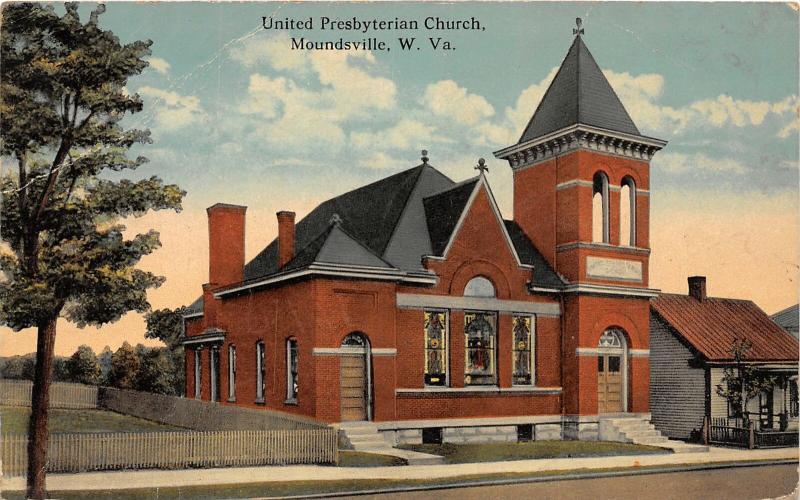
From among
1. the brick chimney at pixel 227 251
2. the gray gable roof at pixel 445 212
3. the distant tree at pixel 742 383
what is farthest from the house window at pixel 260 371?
the distant tree at pixel 742 383

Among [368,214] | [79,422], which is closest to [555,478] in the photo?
[368,214]

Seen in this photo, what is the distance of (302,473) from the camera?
838 inches

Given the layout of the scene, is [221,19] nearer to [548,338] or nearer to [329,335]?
[329,335]

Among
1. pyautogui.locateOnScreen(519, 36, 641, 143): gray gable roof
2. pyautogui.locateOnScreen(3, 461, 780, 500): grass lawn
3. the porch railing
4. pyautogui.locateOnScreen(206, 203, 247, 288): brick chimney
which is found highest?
pyautogui.locateOnScreen(519, 36, 641, 143): gray gable roof

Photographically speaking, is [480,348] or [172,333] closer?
[480,348]

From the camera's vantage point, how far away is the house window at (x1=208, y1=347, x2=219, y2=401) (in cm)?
3381

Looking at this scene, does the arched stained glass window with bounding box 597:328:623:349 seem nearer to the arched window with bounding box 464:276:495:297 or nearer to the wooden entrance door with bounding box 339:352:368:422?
the arched window with bounding box 464:276:495:297

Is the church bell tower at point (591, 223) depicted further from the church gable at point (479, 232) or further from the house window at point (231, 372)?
the house window at point (231, 372)

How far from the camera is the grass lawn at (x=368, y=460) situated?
2286 cm

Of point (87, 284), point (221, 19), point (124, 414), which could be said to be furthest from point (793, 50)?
point (124, 414)

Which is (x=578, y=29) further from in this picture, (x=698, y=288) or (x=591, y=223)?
(x=698, y=288)

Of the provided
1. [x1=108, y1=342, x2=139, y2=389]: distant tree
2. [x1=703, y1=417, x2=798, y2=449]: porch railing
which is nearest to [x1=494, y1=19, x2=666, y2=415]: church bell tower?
[x1=703, y1=417, x2=798, y2=449]: porch railing

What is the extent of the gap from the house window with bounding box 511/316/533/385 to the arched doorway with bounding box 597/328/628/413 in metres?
2.41

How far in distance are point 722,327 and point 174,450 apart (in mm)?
21182
